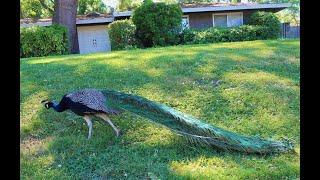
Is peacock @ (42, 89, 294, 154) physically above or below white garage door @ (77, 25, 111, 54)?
below

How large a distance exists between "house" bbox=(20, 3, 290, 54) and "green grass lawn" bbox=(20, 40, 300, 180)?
1230cm

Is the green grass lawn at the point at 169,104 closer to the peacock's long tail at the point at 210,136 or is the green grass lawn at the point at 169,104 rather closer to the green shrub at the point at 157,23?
the peacock's long tail at the point at 210,136

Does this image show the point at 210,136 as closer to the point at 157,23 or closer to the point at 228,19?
the point at 157,23

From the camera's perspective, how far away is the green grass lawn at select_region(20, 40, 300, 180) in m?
4.87

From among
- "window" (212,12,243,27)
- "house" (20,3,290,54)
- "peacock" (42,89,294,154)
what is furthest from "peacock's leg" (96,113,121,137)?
"window" (212,12,243,27)

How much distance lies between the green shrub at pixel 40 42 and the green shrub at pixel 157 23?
3.43m

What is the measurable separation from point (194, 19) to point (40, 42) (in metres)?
9.90

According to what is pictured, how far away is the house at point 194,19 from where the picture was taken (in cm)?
2269

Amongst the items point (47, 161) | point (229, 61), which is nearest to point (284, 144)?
point (47, 161)

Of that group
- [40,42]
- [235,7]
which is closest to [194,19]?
[235,7]

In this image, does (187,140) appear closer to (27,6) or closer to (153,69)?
(153,69)

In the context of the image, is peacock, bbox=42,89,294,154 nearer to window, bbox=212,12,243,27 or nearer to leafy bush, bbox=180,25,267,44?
leafy bush, bbox=180,25,267,44

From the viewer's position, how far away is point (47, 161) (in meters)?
5.17

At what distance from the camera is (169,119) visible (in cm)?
537
